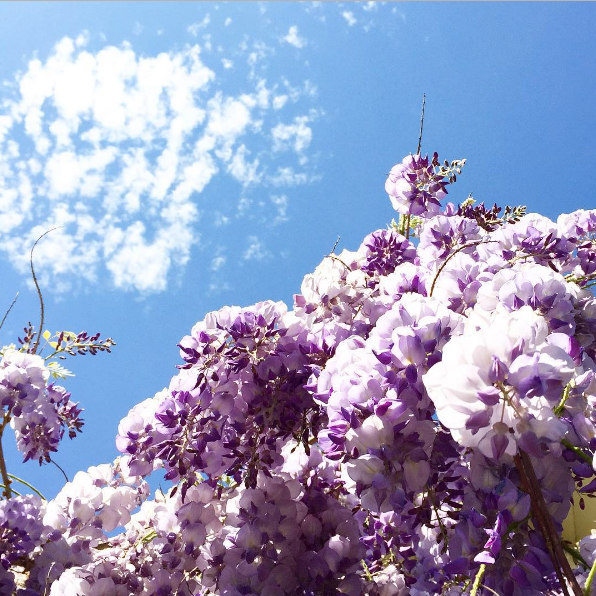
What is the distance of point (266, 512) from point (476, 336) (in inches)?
44.7

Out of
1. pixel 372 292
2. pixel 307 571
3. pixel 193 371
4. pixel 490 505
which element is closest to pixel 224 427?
pixel 193 371

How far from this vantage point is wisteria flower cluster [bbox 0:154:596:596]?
1085 millimetres

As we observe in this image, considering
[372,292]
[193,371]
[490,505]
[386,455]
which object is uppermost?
[372,292]

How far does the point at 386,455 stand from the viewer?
1.20 metres

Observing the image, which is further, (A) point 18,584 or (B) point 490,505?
(A) point 18,584

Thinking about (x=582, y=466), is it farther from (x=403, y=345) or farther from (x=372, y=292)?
(x=372, y=292)

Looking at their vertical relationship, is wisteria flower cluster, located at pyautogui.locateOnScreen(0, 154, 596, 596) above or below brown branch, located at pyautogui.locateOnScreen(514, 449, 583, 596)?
above

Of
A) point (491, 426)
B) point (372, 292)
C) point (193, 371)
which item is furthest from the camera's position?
point (372, 292)

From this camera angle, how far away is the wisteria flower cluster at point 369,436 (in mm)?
1085

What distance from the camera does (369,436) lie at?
1196mm

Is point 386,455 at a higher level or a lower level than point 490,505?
higher

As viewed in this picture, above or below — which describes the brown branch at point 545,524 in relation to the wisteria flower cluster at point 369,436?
below

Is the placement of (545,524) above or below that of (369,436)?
below

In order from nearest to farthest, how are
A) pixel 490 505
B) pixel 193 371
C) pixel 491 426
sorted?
pixel 491 426 → pixel 490 505 → pixel 193 371
